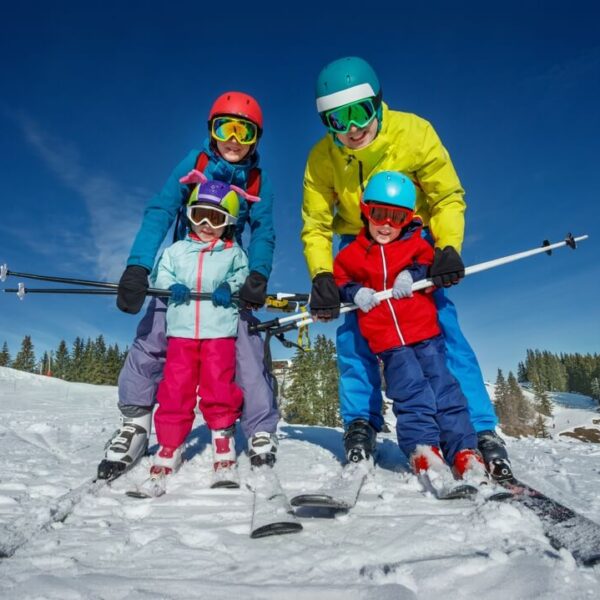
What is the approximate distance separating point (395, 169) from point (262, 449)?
266 cm

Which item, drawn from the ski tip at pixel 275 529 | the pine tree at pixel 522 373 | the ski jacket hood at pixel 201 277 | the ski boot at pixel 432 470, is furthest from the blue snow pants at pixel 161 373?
the pine tree at pixel 522 373

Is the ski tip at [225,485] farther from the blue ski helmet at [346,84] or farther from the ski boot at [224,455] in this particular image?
the blue ski helmet at [346,84]

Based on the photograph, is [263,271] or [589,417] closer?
[263,271]

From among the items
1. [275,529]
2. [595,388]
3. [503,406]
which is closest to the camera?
[275,529]

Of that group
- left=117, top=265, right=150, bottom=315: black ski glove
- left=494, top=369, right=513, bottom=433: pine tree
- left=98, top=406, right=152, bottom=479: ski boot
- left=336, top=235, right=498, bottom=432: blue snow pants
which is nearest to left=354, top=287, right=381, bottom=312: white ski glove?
left=336, top=235, right=498, bottom=432: blue snow pants

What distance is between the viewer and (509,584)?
1.42 meters

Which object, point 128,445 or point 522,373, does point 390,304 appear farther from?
point 522,373

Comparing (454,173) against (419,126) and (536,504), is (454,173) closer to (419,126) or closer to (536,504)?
(419,126)

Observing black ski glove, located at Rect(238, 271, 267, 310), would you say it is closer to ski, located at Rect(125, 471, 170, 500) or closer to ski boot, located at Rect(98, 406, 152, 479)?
ski boot, located at Rect(98, 406, 152, 479)

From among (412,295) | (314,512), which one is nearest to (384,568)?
(314,512)

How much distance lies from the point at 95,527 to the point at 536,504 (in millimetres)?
2170

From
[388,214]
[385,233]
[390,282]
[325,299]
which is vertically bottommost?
[325,299]

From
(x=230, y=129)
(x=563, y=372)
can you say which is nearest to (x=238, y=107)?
(x=230, y=129)

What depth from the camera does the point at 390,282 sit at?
3.66 m
